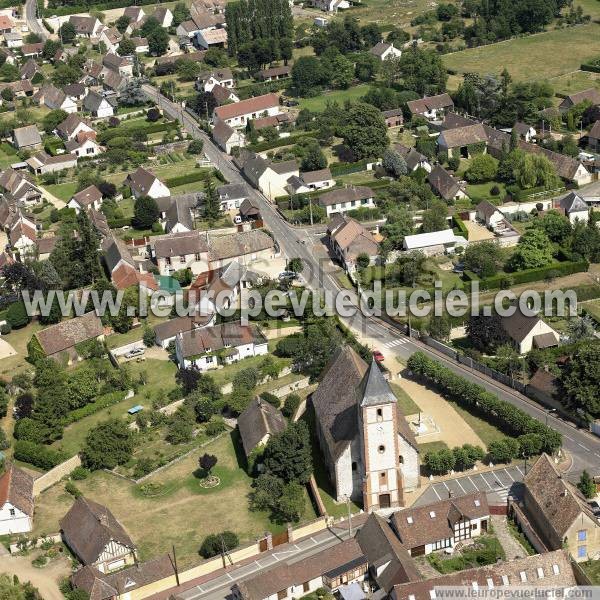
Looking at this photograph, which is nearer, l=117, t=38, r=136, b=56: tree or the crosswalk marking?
the crosswalk marking

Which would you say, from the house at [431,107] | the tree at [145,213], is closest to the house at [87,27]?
the house at [431,107]

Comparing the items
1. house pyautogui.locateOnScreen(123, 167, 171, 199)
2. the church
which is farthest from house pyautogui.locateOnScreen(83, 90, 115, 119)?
the church

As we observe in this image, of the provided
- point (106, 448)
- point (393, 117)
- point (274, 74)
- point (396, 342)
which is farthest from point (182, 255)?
point (274, 74)

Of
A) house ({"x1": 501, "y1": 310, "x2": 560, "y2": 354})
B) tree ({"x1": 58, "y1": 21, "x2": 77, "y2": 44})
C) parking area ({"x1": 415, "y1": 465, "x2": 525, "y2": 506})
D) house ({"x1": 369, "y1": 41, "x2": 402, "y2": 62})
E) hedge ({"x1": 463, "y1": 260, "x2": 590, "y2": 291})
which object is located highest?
tree ({"x1": 58, "y1": 21, "x2": 77, "y2": 44})

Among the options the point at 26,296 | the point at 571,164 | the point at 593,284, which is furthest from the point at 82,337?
the point at 571,164

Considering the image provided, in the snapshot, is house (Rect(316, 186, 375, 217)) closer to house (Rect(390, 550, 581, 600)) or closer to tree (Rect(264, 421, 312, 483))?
tree (Rect(264, 421, 312, 483))

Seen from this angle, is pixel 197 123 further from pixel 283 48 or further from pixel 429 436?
pixel 429 436
